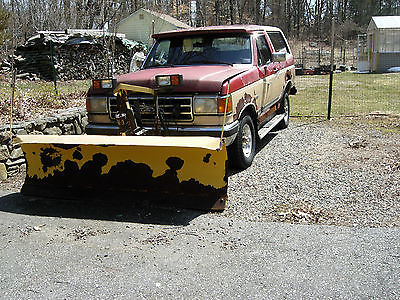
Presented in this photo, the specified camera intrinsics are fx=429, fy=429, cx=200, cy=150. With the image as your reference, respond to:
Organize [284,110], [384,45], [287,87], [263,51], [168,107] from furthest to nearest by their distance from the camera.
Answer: [384,45] < [284,110] < [287,87] < [263,51] < [168,107]

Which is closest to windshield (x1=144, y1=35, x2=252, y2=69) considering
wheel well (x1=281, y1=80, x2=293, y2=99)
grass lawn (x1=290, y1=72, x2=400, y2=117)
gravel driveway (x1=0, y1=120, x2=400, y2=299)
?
gravel driveway (x1=0, y1=120, x2=400, y2=299)

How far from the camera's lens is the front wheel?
592cm

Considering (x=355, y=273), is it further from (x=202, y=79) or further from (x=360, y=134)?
(x=360, y=134)

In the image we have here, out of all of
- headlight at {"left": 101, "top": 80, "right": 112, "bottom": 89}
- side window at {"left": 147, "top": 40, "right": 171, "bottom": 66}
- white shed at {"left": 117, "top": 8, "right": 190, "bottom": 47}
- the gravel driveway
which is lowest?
the gravel driveway

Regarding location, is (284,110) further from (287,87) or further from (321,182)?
(321,182)

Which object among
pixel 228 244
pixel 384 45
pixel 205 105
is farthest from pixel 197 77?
pixel 384 45

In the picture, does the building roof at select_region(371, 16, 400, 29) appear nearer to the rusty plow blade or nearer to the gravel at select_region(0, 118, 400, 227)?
the gravel at select_region(0, 118, 400, 227)

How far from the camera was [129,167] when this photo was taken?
4.88 metres

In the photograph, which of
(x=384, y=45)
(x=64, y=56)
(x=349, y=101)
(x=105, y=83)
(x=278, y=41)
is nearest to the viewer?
(x=105, y=83)

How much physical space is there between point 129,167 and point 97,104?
1.57 metres

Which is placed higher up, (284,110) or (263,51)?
(263,51)

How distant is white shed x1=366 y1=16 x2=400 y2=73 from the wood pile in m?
17.2

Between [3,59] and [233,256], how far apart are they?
19.1 m

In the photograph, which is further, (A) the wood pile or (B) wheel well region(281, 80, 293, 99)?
(A) the wood pile
